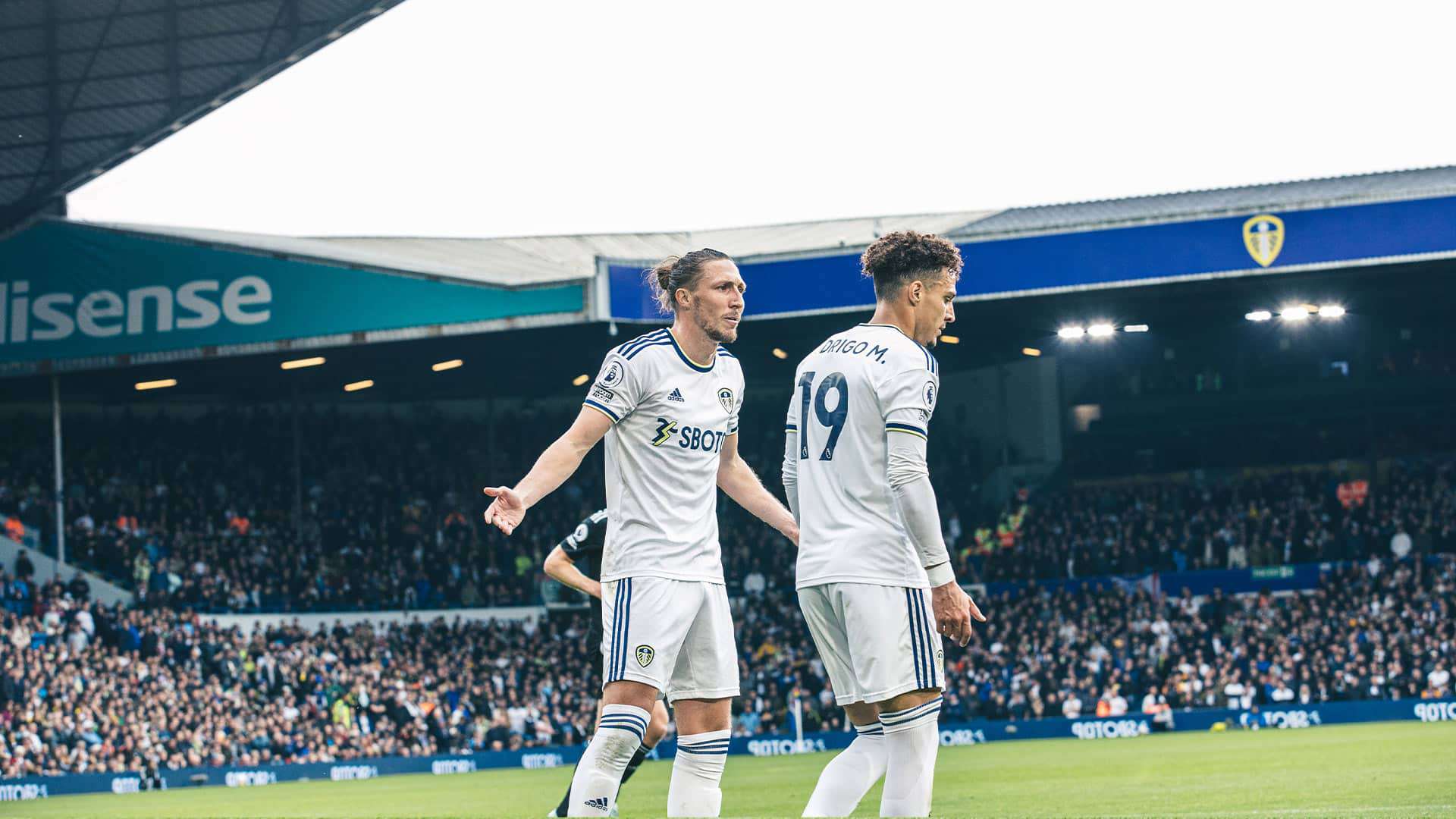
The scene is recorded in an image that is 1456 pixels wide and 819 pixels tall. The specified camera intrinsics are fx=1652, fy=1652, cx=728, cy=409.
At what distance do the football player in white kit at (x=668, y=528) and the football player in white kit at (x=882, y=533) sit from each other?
435 mm

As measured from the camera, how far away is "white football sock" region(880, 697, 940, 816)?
6875mm

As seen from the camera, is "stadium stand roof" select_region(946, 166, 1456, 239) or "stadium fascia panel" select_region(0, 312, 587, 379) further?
"stadium fascia panel" select_region(0, 312, 587, 379)

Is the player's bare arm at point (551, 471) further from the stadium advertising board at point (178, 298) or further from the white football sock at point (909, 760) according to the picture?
the stadium advertising board at point (178, 298)

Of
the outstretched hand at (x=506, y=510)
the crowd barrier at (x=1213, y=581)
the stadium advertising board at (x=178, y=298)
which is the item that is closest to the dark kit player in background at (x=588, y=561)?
the outstretched hand at (x=506, y=510)

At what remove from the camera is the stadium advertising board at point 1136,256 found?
28.8m

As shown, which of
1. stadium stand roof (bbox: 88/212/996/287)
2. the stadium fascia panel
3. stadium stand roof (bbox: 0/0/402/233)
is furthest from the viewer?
stadium stand roof (bbox: 0/0/402/233)

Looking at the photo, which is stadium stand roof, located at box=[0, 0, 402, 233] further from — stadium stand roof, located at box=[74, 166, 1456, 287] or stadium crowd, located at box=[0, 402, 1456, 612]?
stadium crowd, located at box=[0, 402, 1456, 612]

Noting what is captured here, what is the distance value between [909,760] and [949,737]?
2534cm

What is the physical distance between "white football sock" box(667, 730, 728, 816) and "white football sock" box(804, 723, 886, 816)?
0.44m

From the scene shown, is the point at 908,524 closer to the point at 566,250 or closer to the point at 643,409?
the point at 643,409

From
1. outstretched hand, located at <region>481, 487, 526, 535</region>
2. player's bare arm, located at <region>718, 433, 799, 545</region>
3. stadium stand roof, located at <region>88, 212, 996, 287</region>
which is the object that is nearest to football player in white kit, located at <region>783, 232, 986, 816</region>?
player's bare arm, located at <region>718, 433, 799, 545</region>

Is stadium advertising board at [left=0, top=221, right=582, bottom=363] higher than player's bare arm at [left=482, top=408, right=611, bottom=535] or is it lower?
higher

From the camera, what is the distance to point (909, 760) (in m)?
6.89

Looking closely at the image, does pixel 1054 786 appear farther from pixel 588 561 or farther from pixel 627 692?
pixel 627 692
